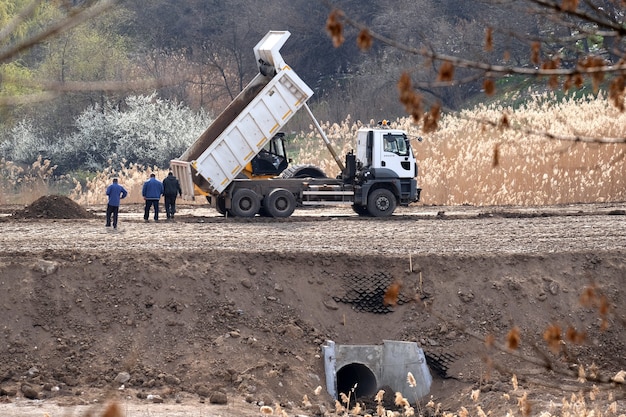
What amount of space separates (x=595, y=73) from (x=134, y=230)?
54.6 ft

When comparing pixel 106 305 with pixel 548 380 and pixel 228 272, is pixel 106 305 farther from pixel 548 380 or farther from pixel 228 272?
pixel 548 380

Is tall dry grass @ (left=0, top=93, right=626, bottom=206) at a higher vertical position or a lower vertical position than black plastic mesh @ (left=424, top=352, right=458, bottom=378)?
higher

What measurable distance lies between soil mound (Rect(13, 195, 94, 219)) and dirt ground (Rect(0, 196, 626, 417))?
3.34 m

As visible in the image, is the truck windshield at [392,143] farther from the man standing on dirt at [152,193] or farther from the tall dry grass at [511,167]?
the man standing on dirt at [152,193]

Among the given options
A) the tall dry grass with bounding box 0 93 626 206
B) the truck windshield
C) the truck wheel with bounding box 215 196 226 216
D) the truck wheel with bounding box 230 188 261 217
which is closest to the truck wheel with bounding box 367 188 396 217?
the truck windshield

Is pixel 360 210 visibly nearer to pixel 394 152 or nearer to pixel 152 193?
pixel 394 152

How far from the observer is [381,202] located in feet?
76.9

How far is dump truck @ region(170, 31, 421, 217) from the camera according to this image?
74.2 ft

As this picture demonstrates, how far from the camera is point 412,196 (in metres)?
23.7

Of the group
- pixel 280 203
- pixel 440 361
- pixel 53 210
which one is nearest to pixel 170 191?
pixel 280 203

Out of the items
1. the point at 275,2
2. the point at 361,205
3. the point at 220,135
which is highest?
the point at 275,2

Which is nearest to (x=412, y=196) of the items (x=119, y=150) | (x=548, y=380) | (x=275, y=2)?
(x=548, y=380)

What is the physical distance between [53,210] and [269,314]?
8.66 m

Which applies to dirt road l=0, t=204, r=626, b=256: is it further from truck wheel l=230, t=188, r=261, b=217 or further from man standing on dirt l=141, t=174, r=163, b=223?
man standing on dirt l=141, t=174, r=163, b=223
